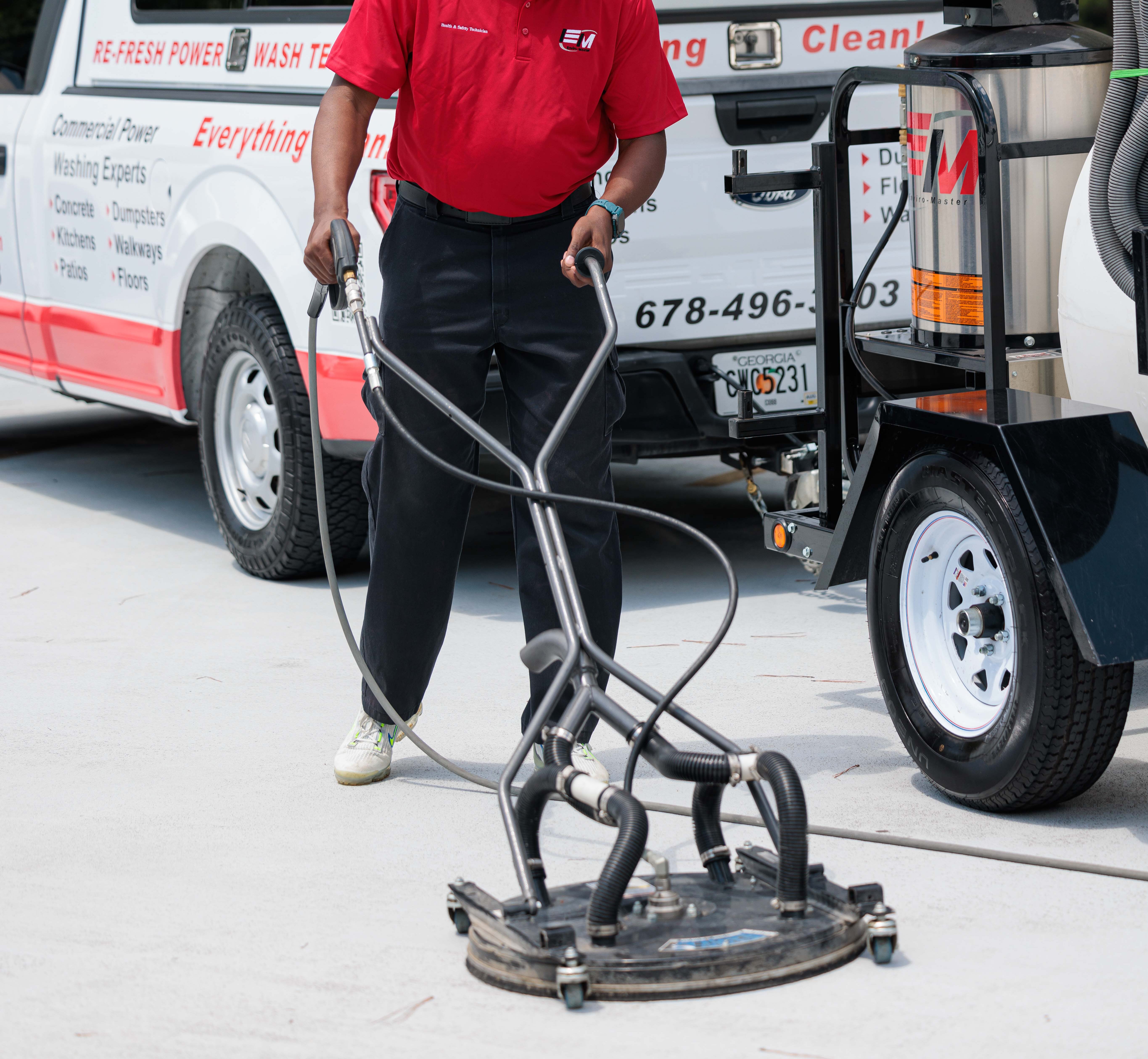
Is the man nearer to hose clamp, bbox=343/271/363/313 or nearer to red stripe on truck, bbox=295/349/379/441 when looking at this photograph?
hose clamp, bbox=343/271/363/313

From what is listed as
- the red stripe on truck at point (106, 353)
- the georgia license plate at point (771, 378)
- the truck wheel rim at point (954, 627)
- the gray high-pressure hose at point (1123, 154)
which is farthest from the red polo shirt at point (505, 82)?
the red stripe on truck at point (106, 353)

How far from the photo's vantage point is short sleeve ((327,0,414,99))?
3889mm

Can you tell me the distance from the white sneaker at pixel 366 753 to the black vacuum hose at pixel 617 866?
124 centimetres

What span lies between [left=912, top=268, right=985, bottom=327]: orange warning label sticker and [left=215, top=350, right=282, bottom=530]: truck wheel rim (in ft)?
7.76

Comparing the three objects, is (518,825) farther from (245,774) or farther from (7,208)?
(7,208)

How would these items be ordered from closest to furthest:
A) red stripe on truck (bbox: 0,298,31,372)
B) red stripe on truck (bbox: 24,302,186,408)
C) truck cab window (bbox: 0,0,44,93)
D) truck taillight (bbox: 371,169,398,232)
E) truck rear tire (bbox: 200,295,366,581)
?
truck taillight (bbox: 371,169,398,232) → truck rear tire (bbox: 200,295,366,581) → red stripe on truck (bbox: 24,302,186,408) → truck cab window (bbox: 0,0,44,93) → red stripe on truck (bbox: 0,298,31,372)

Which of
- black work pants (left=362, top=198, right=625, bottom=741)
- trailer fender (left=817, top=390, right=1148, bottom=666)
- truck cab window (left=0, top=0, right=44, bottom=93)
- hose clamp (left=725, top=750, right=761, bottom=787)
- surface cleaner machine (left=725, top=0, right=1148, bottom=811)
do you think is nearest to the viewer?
hose clamp (left=725, top=750, right=761, bottom=787)

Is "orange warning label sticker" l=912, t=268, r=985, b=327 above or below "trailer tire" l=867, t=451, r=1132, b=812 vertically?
above

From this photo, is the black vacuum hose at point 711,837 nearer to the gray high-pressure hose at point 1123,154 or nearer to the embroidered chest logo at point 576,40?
the gray high-pressure hose at point 1123,154

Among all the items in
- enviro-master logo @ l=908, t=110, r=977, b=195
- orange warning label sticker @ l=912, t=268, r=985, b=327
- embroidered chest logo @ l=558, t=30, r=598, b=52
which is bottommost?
orange warning label sticker @ l=912, t=268, r=985, b=327

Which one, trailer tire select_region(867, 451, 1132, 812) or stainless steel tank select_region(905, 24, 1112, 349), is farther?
stainless steel tank select_region(905, 24, 1112, 349)

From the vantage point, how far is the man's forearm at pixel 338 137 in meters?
3.94

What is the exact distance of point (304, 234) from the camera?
5.74 m

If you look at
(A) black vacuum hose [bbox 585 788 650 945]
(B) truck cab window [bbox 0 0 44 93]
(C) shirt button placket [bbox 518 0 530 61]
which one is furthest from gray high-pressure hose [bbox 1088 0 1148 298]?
(B) truck cab window [bbox 0 0 44 93]
